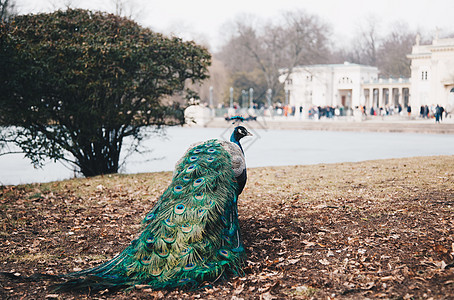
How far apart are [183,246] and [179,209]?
0.47 metres

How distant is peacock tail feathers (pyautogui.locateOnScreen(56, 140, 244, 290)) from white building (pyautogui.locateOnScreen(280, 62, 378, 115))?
65.8 m

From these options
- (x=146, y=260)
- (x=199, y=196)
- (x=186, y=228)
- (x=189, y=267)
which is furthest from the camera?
(x=199, y=196)

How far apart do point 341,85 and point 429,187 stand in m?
65.5

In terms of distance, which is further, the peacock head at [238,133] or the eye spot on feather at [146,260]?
the peacock head at [238,133]

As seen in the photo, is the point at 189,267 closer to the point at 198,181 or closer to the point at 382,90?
the point at 198,181

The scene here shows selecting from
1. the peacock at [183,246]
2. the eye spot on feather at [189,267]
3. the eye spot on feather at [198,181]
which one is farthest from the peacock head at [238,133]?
the eye spot on feather at [189,267]

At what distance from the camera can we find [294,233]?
6.38 meters

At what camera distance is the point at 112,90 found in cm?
1153

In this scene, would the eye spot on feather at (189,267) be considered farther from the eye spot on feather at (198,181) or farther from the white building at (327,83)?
the white building at (327,83)

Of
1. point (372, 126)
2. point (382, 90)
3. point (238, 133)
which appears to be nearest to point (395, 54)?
point (382, 90)

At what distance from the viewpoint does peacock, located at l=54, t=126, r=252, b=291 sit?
14.7ft

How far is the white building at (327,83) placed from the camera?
232ft

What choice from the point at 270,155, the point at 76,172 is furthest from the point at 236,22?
the point at 76,172

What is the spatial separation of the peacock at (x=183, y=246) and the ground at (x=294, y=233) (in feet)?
A: 0.48
